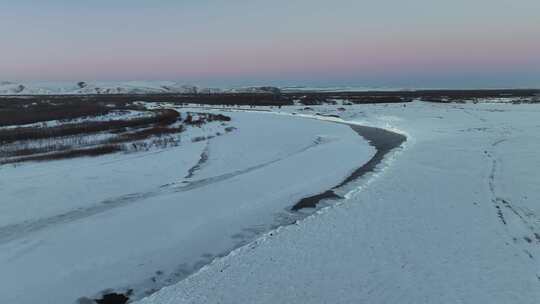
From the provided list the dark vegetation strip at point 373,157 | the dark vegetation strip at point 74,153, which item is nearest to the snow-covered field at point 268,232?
the dark vegetation strip at point 373,157

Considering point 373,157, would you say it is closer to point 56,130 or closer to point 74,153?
point 74,153

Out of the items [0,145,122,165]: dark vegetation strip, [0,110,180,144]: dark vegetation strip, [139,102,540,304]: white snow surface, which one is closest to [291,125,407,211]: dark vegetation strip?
[139,102,540,304]: white snow surface

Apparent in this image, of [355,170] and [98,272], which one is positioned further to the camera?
[355,170]

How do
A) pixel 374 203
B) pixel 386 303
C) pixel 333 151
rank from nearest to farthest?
pixel 386 303 < pixel 374 203 < pixel 333 151

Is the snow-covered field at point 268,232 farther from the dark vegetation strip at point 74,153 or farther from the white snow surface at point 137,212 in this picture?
the dark vegetation strip at point 74,153

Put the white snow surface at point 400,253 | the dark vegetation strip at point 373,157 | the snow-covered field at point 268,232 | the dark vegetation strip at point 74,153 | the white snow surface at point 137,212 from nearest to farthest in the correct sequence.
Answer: the white snow surface at point 400,253, the snow-covered field at point 268,232, the white snow surface at point 137,212, the dark vegetation strip at point 373,157, the dark vegetation strip at point 74,153

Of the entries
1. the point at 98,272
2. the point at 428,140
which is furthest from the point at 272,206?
the point at 428,140

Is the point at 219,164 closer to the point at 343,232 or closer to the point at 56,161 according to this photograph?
the point at 56,161
